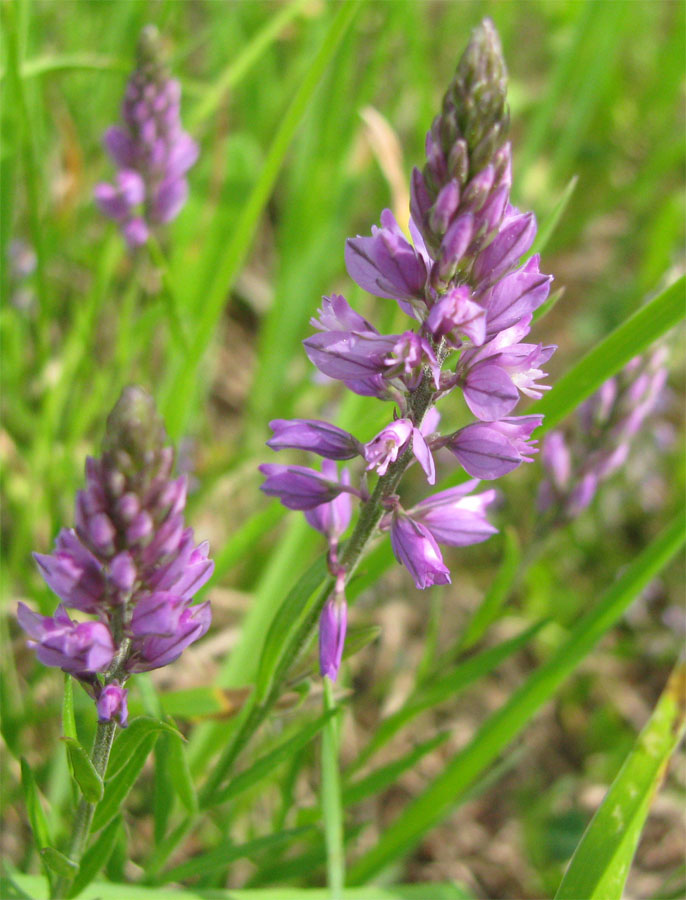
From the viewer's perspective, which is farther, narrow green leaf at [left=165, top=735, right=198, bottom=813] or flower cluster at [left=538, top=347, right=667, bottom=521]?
flower cluster at [left=538, top=347, right=667, bottom=521]

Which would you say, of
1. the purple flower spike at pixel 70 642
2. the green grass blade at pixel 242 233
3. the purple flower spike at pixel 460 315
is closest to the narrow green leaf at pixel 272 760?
the purple flower spike at pixel 70 642

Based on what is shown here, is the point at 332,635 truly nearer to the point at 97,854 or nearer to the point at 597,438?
the point at 97,854

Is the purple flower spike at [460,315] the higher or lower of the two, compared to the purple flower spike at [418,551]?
higher

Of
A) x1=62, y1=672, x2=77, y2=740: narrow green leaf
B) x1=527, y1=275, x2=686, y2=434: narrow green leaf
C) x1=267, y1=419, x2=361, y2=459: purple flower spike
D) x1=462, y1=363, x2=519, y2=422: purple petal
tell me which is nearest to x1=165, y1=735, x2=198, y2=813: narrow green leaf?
x1=62, y1=672, x2=77, y2=740: narrow green leaf

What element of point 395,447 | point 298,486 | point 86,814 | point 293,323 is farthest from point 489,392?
point 293,323

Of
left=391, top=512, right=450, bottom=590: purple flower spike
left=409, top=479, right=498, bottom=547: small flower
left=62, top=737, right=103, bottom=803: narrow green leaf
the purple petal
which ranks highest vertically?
the purple petal

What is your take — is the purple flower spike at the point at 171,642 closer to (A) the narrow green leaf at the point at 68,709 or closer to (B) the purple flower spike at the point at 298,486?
(A) the narrow green leaf at the point at 68,709

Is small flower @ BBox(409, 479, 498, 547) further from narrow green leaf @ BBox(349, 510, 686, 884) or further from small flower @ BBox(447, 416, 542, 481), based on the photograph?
narrow green leaf @ BBox(349, 510, 686, 884)
